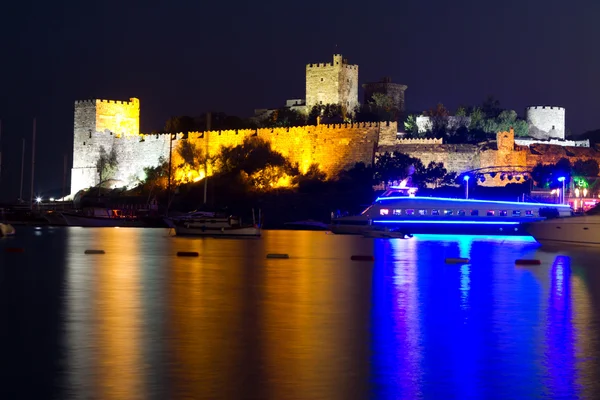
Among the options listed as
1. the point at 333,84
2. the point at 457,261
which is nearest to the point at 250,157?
the point at 333,84

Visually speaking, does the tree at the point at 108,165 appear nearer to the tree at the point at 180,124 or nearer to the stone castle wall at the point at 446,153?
the tree at the point at 180,124

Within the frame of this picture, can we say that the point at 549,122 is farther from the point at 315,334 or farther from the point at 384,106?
the point at 315,334

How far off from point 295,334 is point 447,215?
34.1 m

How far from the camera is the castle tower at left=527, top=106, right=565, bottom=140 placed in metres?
69.1

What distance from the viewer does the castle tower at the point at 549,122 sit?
69.1 m

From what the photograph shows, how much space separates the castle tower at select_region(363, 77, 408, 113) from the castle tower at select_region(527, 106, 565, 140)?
10.5 metres

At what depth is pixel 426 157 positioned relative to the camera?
178ft

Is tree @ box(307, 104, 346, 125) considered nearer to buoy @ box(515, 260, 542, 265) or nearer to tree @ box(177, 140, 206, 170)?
tree @ box(177, 140, 206, 170)

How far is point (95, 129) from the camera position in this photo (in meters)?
69.1

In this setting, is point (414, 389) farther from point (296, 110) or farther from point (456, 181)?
point (296, 110)

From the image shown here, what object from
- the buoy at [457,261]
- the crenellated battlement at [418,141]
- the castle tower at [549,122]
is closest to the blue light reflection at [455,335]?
the buoy at [457,261]

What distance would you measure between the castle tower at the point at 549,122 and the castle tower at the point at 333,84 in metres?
→ 12.2

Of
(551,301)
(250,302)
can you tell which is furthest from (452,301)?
(250,302)

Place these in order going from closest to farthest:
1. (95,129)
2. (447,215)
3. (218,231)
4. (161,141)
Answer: (218,231)
(447,215)
(161,141)
(95,129)
